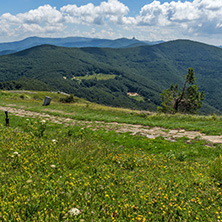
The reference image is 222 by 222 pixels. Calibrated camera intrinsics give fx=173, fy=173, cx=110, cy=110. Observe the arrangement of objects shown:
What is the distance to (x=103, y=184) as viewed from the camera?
634 cm

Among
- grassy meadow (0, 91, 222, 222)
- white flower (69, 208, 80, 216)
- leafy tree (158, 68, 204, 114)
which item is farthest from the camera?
leafy tree (158, 68, 204, 114)

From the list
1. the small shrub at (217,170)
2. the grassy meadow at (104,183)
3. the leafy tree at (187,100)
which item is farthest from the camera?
the leafy tree at (187,100)

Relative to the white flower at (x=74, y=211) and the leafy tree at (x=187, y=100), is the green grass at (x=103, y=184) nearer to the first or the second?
the white flower at (x=74, y=211)

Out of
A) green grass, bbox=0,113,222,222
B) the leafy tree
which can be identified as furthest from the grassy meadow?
the leafy tree

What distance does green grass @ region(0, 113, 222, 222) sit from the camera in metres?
4.94

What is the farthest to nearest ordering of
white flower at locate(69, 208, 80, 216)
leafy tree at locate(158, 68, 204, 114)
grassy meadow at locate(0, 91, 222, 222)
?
leafy tree at locate(158, 68, 204, 114)
grassy meadow at locate(0, 91, 222, 222)
white flower at locate(69, 208, 80, 216)

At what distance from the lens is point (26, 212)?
4609 mm

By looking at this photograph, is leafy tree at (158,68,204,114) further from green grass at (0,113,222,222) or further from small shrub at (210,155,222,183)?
small shrub at (210,155,222,183)

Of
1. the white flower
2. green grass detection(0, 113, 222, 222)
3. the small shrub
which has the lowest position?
green grass detection(0, 113, 222, 222)

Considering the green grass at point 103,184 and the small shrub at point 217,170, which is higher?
the small shrub at point 217,170

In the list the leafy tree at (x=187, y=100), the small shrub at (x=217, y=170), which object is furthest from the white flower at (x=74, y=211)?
the leafy tree at (x=187, y=100)

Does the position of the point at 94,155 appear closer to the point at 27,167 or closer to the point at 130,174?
the point at 130,174

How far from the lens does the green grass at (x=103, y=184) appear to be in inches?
195

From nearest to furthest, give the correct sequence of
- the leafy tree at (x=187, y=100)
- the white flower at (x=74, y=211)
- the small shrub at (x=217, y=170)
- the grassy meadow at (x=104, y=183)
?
1. the white flower at (x=74, y=211)
2. the grassy meadow at (x=104, y=183)
3. the small shrub at (x=217, y=170)
4. the leafy tree at (x=187, y=100)
